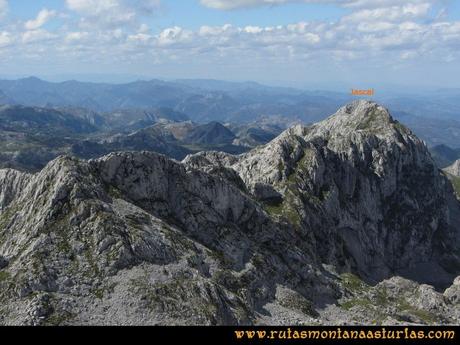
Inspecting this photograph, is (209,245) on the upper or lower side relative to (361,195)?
upper

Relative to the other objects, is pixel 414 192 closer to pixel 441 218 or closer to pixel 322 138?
pixel 441 218

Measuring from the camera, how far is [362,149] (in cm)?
17125

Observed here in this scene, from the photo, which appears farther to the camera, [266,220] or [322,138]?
[322,138]

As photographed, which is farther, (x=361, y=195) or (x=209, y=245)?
(x=361, y=195)

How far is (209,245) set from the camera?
305 ft

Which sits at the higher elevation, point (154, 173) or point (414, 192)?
point (154, 173)

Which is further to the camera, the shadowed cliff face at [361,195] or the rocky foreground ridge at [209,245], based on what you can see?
the shadowed cliff face at [361,195]

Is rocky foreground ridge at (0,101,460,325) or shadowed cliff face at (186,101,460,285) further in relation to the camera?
shadowed cliff face at (186,101,460,285)

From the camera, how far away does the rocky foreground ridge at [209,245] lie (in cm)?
6619

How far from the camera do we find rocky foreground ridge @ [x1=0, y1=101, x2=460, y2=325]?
66188mm

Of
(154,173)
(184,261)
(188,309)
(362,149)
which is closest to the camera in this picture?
(188,309)

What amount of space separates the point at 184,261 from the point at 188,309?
1213 centimetres
